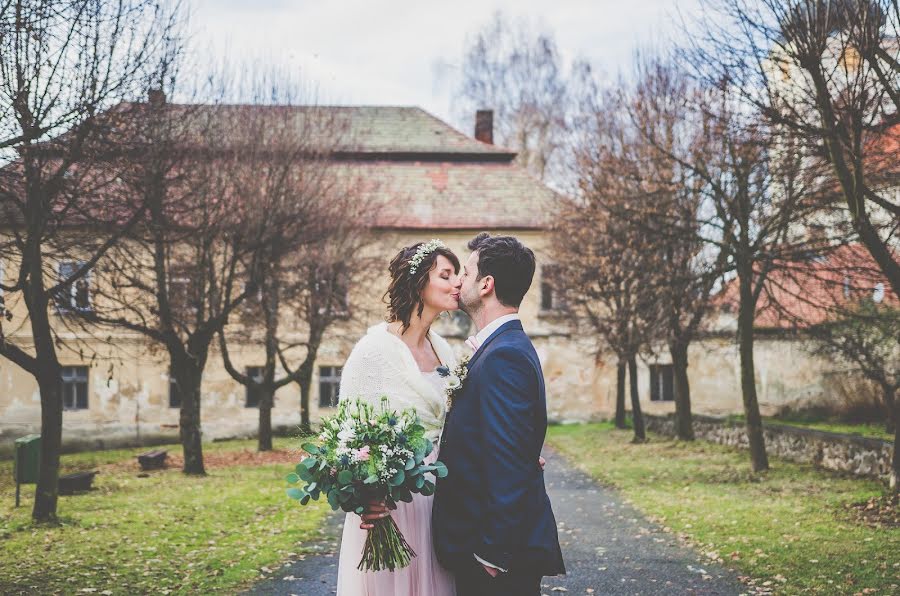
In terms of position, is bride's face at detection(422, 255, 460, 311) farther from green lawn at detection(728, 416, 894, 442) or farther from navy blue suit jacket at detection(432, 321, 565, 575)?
green lawn at detection(728, 416, 894, 442)

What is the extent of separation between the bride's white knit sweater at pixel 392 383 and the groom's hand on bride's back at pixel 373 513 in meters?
0.59

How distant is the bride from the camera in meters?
4.26

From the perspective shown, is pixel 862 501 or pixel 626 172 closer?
pixel 862 501

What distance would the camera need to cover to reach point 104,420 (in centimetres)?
3028

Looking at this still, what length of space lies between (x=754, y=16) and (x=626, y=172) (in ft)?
25.4

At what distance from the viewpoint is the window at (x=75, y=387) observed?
30.3 m

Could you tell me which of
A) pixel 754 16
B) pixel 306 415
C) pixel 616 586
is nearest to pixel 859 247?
pixel 754 16

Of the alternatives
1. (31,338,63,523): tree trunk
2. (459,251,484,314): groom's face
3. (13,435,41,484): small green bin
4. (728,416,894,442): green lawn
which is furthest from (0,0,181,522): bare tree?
(728,416,894,442): green lawn

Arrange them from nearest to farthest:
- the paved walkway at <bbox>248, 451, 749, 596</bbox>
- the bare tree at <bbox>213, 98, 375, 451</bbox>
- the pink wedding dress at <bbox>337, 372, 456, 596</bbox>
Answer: the pink wedding dress at <bbox>337, 372, 456, 596</bbox>, the paved walkway at <bbox>248, 451, 749, 596</bbox>, the bare tree at <bbox>213, 98, 375, 451</bbox>

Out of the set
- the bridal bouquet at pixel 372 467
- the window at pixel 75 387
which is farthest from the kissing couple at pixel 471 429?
the window at pixel 75 387

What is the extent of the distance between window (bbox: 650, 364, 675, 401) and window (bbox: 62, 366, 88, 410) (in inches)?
806

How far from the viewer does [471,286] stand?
4.13 m

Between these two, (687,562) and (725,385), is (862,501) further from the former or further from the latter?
(725,385)

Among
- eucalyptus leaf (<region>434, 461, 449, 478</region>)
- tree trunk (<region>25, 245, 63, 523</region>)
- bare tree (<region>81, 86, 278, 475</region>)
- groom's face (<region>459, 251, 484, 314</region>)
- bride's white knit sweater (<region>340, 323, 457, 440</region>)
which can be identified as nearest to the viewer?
eucalyptus leaf (<region>434, 461, 449, 478</region>)
